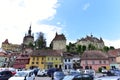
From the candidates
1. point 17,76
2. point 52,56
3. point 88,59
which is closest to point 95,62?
point 88,59

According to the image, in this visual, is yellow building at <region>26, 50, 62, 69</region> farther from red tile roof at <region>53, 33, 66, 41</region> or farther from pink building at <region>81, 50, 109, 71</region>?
red tile roof at <region>53, 33, 66, 41</region>

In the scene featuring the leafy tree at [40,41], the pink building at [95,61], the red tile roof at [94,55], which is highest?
the leafy tree at [40,41]

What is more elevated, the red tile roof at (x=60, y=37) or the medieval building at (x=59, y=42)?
the red tile roof at (x=60, y=37)

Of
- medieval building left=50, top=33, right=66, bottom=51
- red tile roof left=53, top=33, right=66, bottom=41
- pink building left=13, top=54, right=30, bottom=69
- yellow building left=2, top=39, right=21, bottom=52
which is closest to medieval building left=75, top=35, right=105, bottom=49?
red tile roof left=53, top=33, right=66, bottom=41

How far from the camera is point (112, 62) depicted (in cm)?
8931

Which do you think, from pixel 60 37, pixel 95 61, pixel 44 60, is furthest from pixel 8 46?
pixel 95 61

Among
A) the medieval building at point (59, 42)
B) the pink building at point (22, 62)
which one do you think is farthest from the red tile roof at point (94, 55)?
the medieval building at point (59, 42)

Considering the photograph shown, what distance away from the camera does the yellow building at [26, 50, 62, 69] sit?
89000mm

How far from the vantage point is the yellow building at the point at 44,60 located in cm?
8900

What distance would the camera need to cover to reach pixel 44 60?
89312 millimetres

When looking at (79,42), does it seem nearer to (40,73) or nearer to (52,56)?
(52,56)

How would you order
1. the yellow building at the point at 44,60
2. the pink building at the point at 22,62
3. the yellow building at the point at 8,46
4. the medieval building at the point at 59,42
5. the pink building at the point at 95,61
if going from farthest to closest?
the yellow building at the point at 8,46, the medieval building at the point at 59,42, the pink building at the point at 22,62, the yellow building at the point at 44,60, the pink building at the point at 95,61

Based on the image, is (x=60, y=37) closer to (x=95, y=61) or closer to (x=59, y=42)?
(x=59, y=42)

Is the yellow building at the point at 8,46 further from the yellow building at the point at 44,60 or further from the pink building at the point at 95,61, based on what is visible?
the pink building at the point at 95,61
